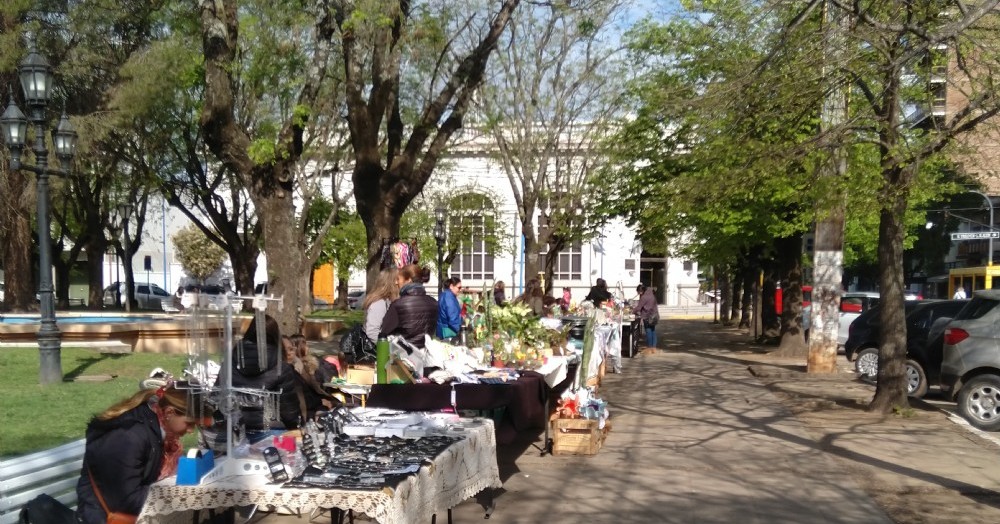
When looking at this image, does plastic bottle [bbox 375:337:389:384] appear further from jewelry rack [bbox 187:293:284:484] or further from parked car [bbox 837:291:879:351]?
parked car [bbox 837:291:879:351]

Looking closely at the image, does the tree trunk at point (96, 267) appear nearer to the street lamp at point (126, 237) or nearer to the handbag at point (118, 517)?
the street lamp at point (126, 237)

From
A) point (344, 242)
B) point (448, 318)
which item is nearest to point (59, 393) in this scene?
point (448, 318)

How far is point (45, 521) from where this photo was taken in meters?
4.96

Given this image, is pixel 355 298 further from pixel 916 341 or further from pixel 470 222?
pixel 916 341

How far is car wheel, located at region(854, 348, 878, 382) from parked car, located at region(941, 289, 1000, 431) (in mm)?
4189

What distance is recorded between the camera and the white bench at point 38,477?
18.0 ft

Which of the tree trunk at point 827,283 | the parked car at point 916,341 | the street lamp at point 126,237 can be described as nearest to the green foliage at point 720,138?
the tree trunk at point 827,283

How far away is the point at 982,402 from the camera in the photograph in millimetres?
12320

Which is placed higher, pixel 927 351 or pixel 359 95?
pixel 359 95

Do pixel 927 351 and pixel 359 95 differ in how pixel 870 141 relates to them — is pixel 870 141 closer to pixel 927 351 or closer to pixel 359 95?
pixel 927 351

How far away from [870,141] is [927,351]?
4672mm

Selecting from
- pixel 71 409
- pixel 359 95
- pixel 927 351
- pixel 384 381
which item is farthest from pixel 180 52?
pixel 927 351

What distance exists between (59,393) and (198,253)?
174ft

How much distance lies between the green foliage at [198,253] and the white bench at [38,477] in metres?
58.4
